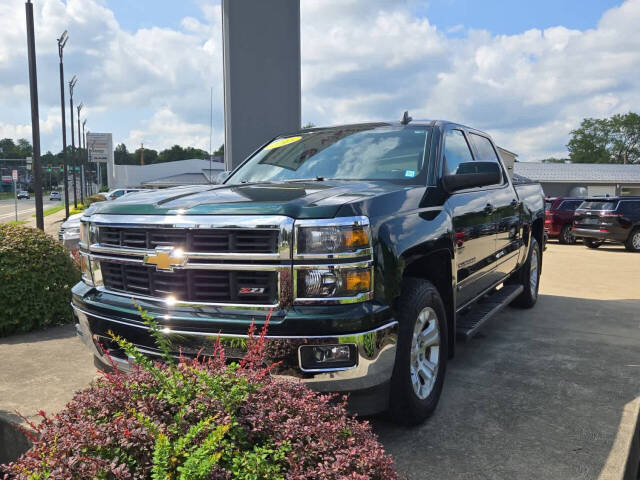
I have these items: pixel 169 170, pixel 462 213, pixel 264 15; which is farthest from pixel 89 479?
pixel 169 170

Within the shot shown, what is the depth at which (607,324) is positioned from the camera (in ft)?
20.3

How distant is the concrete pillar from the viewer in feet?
24.4

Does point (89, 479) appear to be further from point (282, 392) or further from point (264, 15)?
point (264, 15)

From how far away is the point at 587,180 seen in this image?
49688 mm

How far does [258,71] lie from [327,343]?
561 centimetres

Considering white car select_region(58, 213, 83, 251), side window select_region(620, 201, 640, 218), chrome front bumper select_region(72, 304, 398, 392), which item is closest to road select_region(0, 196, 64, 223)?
white car select_region(58, 213, 83, 251)

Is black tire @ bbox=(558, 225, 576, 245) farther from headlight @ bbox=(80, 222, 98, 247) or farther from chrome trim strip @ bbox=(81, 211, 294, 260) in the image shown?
chrome trim strip @ bbox=(81, 211, 294, 260)

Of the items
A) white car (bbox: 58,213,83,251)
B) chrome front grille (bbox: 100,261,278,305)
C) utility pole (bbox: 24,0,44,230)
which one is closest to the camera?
chrome front grille (bbox: 100,261,278,305)

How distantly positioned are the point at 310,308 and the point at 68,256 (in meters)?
4.06

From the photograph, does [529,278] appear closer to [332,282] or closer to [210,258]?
[332,282]

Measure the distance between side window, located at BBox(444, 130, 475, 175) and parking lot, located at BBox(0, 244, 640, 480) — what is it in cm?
154

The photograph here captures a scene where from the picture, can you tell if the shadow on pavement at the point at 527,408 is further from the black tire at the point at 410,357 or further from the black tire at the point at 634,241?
the black tire at the point at 634,241

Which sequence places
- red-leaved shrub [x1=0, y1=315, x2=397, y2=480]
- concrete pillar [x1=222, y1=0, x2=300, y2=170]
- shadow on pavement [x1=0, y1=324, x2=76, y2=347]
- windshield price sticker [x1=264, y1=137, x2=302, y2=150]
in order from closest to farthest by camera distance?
red-leaved shrub [x1=0, y1=315, x2=397, y2=480], windshield price sticker [x1=264, y1=137, x2=302, y2=150], shadow on pavement [x1=0, y1=324, x2=76, y2=347], concrete pillar [x1=222, y1=0, x2=300, y2=170]

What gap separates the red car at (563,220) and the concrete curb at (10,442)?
19.4m
